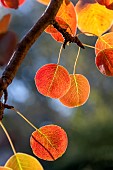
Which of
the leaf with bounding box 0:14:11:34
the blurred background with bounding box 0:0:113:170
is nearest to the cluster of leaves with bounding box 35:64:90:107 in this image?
the leaf with bounding box 0:14:11:34

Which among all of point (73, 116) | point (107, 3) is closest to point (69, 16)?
point (107, 3)

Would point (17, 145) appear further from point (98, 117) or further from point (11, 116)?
point (98, 117)

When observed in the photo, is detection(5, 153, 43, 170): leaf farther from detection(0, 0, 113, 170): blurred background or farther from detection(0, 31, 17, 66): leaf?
detection(0, 0, 113, 170): blurred background

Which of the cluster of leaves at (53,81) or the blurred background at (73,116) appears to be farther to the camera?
the blurred background at (73,116)

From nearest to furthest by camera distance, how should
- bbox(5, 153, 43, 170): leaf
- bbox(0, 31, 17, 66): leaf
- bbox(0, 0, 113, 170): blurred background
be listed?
bbox(0, 31, 17, 66): leaf → bbox(5, 153, 43, 170): leaf → bbox(0, 0, 113, 170): blurred background

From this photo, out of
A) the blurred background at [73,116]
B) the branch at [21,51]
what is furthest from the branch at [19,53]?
the blurred background at [73,116]

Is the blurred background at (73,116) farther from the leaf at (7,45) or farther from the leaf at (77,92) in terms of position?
the leaf at (7,45)
